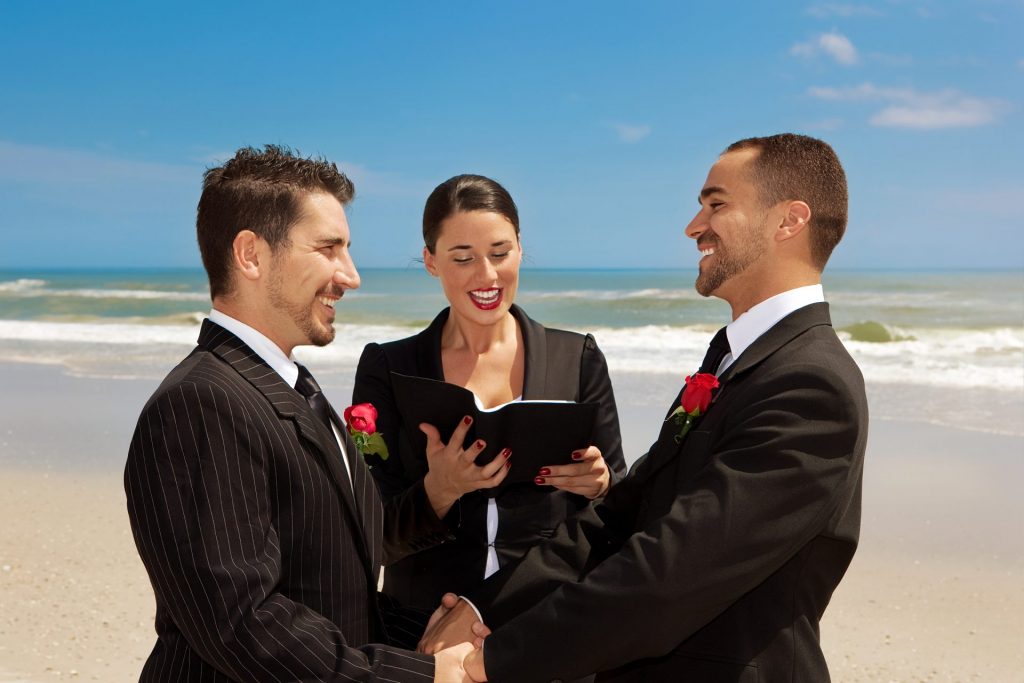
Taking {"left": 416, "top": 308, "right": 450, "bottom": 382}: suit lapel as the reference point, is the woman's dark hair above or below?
above

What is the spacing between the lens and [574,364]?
3.26 meters

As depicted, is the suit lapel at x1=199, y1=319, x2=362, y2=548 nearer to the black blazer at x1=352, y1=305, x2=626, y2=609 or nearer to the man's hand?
the man's hand

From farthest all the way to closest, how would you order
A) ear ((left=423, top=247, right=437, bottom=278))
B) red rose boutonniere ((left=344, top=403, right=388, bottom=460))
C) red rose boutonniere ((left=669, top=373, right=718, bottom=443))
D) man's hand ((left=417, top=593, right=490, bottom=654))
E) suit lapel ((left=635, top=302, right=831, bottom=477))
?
ear ((left=423, top=247, right=437, bottom=278)) < red rose boutonniere ((left=344, top=403, right=388, bottom=460)) < man's hand ((left=417, top=593, right=490, bottom=654)) < red rose boutonniere ((left=669, top=373, right=718, bottom=443)) < suit lapel ((left=635, top=302, right=831, bottom=477))

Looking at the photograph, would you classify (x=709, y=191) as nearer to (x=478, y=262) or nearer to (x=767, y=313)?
(x=767, y=313)

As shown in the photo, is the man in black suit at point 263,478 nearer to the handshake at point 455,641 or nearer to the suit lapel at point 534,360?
the handshake at point 455,641

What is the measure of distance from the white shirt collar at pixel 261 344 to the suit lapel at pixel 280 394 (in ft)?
0.05

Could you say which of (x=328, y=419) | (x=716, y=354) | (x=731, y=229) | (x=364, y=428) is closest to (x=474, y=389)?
(x=364, y=428)

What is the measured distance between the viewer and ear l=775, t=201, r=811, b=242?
2.36 meters

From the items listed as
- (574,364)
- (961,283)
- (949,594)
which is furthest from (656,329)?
(961,283)

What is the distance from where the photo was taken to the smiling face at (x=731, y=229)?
2.38m

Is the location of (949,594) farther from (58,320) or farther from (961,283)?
(961,283)

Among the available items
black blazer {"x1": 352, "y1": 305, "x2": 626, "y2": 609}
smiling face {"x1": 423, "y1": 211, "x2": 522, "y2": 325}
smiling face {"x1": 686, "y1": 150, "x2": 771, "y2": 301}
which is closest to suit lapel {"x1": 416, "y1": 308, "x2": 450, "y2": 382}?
black blazer {"x1": 352, "y1": 305, "x2": 626, "y2": 609}

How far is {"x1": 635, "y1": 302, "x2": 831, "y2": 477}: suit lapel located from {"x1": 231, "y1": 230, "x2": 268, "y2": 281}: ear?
105 centimetres

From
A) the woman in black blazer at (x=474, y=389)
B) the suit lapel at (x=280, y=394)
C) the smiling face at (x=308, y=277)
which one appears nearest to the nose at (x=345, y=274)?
the smiling face at (x=308, y=277)
